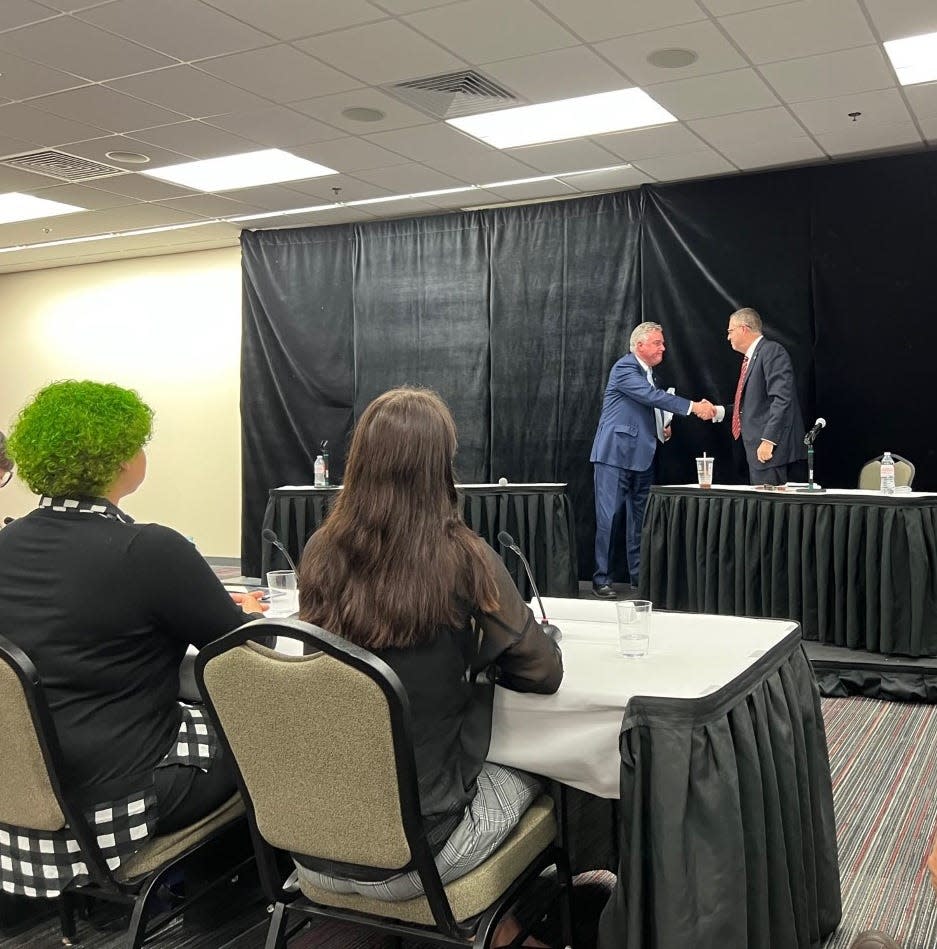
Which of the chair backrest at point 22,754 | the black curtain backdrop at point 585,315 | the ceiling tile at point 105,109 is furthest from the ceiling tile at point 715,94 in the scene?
the chair backrest at point 22,754

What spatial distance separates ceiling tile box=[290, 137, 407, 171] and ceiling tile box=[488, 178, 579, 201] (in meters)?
1.00

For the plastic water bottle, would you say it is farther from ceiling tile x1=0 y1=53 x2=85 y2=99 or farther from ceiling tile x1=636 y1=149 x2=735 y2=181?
ceiling tile x1=0 y1=53 x2=85 y2=99

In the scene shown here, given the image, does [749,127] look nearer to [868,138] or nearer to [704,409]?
[868,138]

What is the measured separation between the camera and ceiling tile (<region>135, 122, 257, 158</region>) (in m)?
5.46

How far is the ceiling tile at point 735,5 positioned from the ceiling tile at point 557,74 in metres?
0.61

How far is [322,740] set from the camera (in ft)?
5.22

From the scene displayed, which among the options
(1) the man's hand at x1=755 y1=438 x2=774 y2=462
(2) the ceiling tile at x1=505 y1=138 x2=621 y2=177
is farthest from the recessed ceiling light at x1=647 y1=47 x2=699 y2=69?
(1) the man's hand at x1=755 y1=438 x2=774 y2=462

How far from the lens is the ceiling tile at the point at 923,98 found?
4.98m

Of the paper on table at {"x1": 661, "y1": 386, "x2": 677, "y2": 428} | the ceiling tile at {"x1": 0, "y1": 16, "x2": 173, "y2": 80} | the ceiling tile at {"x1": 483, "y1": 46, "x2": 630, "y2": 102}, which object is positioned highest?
the ceiling tile at {"x1": 483, "y1": 46, "x2": 630, "y2": 102}

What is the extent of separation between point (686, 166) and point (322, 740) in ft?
18.2

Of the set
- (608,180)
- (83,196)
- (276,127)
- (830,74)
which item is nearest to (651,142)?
(608,180)

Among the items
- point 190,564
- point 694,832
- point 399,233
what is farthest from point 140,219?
point 694,832

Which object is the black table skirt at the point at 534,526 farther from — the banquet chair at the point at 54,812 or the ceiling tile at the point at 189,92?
the banquet chair at the point at 54,812

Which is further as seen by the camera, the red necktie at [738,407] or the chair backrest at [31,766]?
the red necktie at [738,407]
